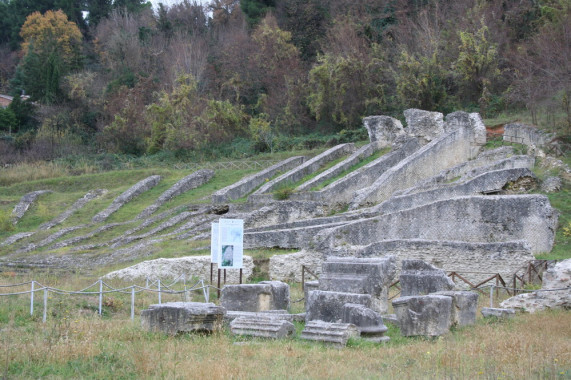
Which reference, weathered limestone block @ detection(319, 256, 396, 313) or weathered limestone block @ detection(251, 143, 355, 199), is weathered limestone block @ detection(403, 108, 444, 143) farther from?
weathered limestone block @ detection(319, 256, 396, 313)

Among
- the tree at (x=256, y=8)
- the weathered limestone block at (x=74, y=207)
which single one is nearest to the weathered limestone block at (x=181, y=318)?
the weathered limestone block at (x=74, y=207)

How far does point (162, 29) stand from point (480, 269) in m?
48.3

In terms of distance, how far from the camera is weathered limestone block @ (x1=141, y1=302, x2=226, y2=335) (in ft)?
32.7

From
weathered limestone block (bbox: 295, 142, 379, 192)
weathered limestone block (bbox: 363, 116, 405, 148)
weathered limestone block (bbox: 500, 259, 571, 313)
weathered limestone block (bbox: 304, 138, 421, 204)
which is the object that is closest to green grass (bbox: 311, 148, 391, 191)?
weathered limestone block (bbox: 295, 142, 379, 192)

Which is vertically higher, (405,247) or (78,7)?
(78,7)

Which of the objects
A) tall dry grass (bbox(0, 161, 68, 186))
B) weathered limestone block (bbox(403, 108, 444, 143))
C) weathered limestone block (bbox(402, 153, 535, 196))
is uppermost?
weathered limestone block (bbox(403, 108, 444, 143))

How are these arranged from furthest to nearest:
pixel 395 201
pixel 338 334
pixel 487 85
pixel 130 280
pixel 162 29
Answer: pixel 162 29
pixel 487 85
pixel 395 201
pixel 130 280
pixel 338 334

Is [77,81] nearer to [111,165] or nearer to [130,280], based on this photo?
[111,165]

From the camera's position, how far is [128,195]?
31.7 meters

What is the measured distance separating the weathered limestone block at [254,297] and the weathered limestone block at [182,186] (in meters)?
16.1

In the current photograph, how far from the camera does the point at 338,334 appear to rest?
9.95 metres

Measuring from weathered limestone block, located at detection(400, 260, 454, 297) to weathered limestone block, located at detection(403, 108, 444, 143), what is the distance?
16.3 m

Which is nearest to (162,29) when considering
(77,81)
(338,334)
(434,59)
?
(77,81)

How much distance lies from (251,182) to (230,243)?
46.6ft
